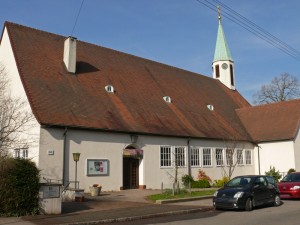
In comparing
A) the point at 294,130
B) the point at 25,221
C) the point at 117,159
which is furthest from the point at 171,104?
the point at 25,221

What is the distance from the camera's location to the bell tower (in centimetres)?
4259

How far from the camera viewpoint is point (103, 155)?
Result: 888 inches

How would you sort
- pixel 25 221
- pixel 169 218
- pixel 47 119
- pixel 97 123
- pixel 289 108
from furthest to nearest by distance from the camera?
1. pixel 289 108
2. pixel 97 123
3. pixel 47 119
4. pixel 169 218
5. pixel 25 221

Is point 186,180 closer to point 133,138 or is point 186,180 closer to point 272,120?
point 133,138

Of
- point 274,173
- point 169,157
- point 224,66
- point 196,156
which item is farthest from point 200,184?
point 224,66

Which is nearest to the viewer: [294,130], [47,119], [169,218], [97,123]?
[169,218]

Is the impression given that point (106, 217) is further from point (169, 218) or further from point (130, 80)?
point (130, 80)

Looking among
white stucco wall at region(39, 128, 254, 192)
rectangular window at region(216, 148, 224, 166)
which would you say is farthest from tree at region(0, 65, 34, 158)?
rectangular window at region(216, 148, 224, 166)

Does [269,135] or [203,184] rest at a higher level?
[269,135]

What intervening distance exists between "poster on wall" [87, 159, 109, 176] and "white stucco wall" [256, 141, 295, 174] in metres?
17.1

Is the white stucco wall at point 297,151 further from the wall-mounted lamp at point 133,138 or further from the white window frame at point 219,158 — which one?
the wall-mounted lamp at point 133,138

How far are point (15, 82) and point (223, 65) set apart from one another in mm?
26420

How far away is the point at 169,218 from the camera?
13430 mm

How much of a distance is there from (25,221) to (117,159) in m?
11.3
